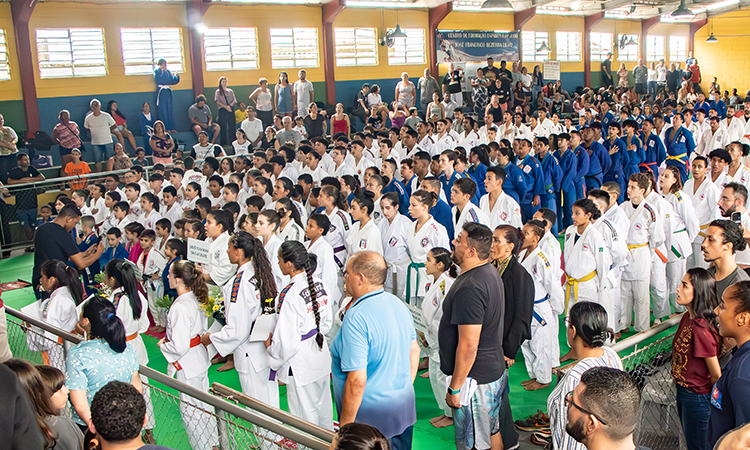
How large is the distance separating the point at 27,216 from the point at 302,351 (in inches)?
336

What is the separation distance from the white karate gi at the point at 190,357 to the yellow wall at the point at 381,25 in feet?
50.4

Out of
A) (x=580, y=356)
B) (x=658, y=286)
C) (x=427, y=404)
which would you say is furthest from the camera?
(x=658, y=286)

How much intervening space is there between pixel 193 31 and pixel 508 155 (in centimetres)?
1033

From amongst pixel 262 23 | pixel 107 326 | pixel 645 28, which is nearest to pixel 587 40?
pixel 645 28

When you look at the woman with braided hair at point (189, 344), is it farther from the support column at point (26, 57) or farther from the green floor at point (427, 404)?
the support column at point (26, 57)

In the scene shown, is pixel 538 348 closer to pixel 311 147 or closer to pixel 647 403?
pixel 647 403

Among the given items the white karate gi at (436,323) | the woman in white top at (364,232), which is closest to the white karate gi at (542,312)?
the white karate gi at (436,323)

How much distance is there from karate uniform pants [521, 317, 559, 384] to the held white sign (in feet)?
10.0

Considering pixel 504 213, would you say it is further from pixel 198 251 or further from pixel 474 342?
pixel 474 342

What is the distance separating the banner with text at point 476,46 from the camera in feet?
67.7

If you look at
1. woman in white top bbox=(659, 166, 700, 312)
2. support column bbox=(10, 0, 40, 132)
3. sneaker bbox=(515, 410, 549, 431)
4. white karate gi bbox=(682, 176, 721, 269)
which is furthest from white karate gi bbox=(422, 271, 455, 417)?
support column bbox=(10, 0, 40, 132)

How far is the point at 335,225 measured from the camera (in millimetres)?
6473

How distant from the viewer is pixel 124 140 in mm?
14578

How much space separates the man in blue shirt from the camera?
9.01 metres
